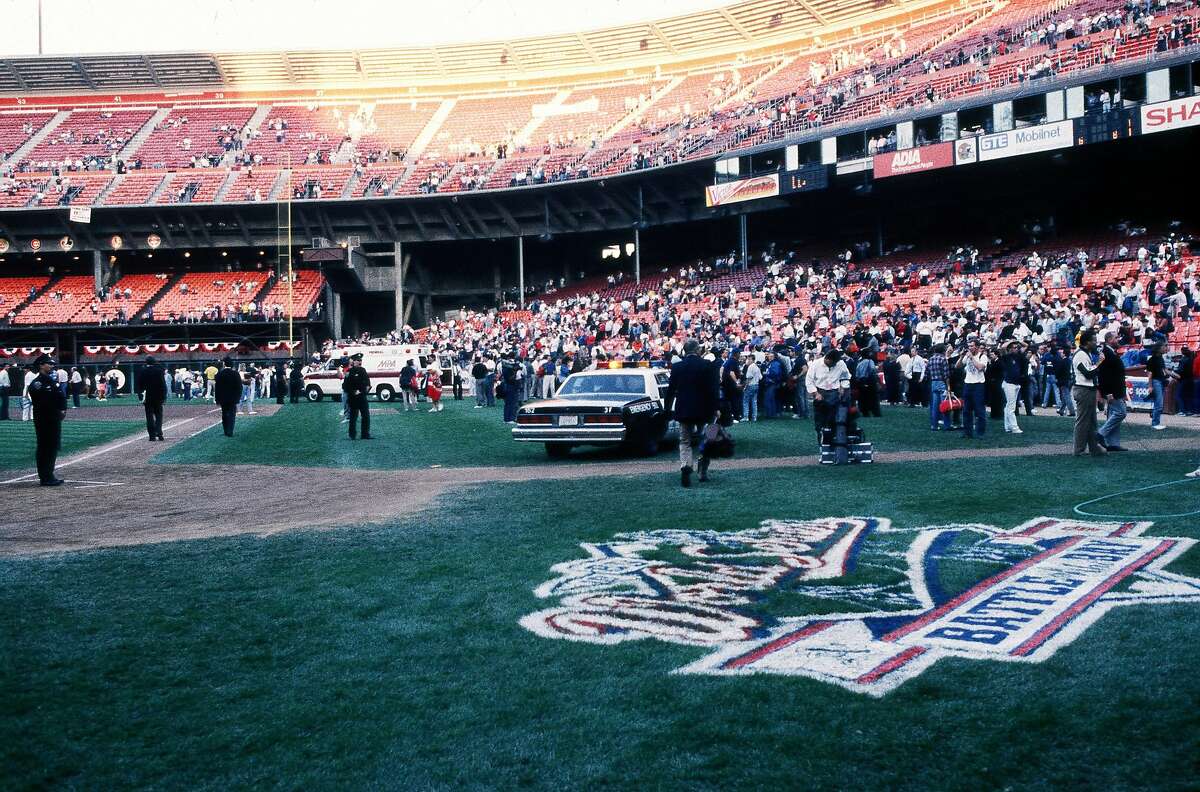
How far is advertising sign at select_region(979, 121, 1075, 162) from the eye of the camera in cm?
3472

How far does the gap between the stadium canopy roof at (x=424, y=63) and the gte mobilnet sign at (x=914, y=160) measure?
944 inches

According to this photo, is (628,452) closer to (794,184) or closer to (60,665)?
(60,665)

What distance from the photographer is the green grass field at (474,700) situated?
3840 mm

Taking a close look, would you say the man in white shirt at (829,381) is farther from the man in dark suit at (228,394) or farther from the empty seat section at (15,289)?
the empty seat section at (15,289)

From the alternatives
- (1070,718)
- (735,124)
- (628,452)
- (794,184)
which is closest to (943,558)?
(1070,718)

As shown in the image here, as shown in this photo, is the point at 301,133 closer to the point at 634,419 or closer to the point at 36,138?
the point at 36,138

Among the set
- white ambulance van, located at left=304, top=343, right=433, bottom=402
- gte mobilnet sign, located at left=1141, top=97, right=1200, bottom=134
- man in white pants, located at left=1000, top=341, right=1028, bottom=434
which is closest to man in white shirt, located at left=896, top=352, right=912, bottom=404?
man in white pants, located at left=1000, top=341, right=1028, bottom=434

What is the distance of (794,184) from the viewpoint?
43094 mm

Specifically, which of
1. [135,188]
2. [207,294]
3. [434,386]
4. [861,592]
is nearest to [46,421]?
[861,592]

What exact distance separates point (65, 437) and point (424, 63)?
4806 centimetres

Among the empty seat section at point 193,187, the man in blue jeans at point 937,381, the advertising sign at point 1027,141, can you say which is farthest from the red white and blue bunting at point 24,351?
the man in blue jeans at point 937,381

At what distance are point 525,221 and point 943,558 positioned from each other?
53.0 meters

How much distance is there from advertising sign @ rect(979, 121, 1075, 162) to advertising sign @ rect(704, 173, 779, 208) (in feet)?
30.3

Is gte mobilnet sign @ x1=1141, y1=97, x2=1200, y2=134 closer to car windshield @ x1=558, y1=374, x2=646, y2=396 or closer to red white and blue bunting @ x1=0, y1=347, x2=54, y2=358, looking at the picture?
car windshield @ x1=558, y1=374, x2=646, y2=396
